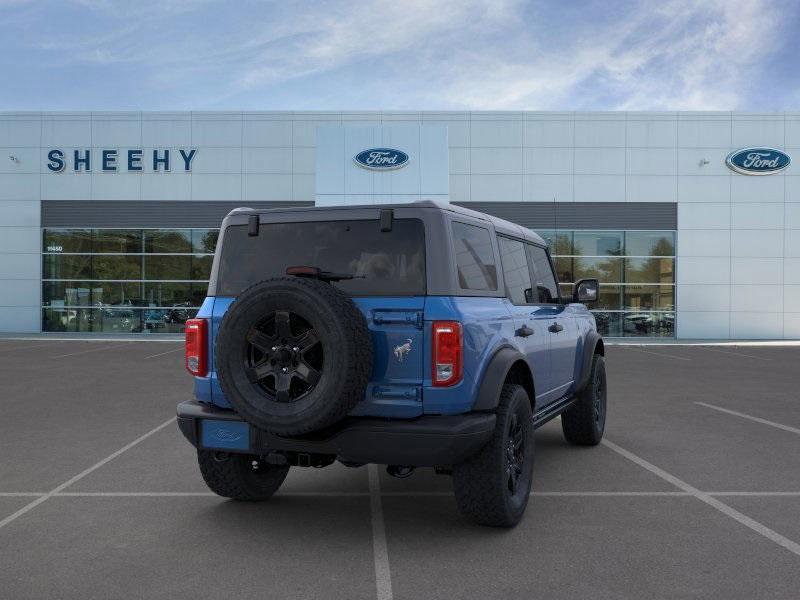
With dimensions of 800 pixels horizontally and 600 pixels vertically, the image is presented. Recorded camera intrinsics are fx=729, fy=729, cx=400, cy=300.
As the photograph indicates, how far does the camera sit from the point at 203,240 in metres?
28.8

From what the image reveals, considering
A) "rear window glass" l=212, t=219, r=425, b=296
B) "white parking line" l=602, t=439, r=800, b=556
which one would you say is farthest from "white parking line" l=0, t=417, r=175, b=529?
"white parking line" l=602, t=439, r=800, b=556

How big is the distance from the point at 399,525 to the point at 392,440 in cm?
95

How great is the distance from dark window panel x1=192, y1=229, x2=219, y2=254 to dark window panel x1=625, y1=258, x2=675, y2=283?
1630 cm

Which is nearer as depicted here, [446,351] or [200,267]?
[446,351]

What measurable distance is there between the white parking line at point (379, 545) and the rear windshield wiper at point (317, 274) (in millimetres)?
1569

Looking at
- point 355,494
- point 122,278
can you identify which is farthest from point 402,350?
point 122,278

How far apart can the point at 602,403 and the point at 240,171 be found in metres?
23.5

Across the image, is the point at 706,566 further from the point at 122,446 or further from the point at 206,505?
the point at 122,446

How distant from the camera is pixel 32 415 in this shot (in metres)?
8.90

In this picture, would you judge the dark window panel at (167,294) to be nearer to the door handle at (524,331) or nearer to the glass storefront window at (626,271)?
the glass storefront window at (626,271)

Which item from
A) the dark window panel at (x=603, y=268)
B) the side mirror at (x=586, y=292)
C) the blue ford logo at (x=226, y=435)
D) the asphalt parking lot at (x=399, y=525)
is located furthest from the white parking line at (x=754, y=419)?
the dark window panel at (x=603, y=268)

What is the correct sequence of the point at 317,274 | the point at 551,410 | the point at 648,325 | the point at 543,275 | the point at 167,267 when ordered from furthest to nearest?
the point at 167,267
the point at 648,325
the point at 543,275
the point at 551,410
the point at 317,274

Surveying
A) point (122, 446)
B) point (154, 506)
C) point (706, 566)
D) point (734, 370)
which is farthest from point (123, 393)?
point (734, 370)

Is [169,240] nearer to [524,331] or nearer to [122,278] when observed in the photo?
[122,278]
